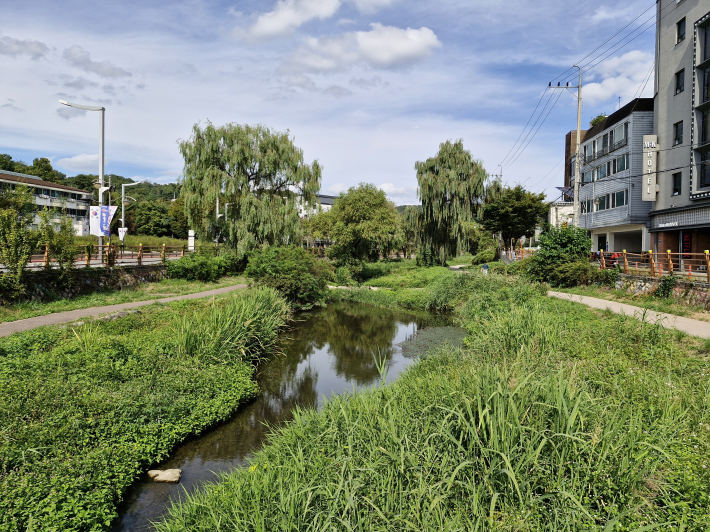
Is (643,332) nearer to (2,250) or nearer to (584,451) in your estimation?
(584,451)

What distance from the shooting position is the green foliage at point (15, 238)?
13.8 metres

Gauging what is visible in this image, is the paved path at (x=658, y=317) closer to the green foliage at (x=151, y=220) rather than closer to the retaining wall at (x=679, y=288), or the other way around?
the retaining wall at (x=679, y=288)

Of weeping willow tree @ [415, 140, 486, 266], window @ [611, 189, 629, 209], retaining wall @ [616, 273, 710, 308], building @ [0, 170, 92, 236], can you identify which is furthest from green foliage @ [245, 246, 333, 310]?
building @ [0, 170, 92, 236]

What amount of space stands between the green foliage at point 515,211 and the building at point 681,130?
930 cm

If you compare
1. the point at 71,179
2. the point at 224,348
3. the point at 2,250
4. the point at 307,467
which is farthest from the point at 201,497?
the point at 71,179

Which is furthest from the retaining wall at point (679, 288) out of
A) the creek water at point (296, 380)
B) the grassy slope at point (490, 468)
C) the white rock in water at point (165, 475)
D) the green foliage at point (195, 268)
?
the green foliage at point (195, 268)

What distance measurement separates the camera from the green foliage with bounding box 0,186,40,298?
1384 centimetres

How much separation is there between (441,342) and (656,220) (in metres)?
18.4

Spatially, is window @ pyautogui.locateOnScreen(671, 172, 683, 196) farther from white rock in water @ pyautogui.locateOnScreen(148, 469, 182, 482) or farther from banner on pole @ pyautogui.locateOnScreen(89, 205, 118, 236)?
banner on pole @ pyautogui.locateOnScreen(89, 205, 118, 236)

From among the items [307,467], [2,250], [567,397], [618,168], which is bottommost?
[307,467]

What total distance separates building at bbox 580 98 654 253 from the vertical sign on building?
6.31 ft

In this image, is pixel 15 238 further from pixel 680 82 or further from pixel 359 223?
pixel 680 82

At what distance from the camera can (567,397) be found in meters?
5.00

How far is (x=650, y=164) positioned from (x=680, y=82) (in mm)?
4306
